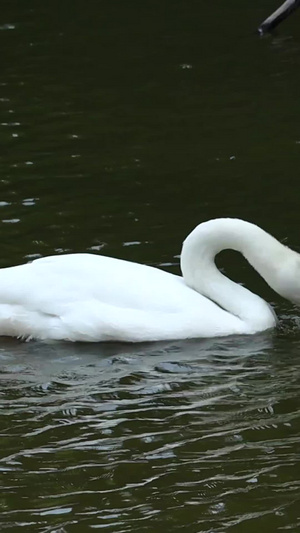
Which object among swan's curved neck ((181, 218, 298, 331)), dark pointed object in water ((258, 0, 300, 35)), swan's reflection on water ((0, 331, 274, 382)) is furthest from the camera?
dark pointed object in water ((258, 0, 300, 35))

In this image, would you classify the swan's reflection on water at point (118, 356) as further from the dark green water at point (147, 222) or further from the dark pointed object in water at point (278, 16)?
the dark pointed object in water at point (278, 16)

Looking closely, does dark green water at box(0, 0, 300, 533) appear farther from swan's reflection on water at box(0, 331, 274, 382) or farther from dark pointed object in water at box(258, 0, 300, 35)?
dark pointed object in water at box(258, 0, 300, 35)

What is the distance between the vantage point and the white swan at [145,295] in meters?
8.74

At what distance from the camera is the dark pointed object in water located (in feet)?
58.4

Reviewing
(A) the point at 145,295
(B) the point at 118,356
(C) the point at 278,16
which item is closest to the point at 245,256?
(A) the point at 145,295

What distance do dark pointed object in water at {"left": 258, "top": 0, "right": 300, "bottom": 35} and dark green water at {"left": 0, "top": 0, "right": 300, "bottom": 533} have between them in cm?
20

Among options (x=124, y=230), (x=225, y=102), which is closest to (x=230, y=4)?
(x=225, y=102)

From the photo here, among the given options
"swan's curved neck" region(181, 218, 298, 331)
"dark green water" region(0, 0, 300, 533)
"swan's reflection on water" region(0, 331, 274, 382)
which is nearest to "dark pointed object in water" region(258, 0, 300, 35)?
"dark green water" region(0, 0, 300, 533)

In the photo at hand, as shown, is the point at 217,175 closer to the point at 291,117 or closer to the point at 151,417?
the point at 291,117

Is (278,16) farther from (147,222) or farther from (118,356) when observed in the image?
(118,356)

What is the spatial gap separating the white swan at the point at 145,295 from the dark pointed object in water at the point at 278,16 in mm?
9391

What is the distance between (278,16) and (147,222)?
7697 millimetres

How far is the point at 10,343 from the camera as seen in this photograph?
8953mm

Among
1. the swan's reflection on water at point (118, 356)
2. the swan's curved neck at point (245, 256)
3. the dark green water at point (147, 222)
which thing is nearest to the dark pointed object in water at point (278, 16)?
the dark green water at point (147, 222)
